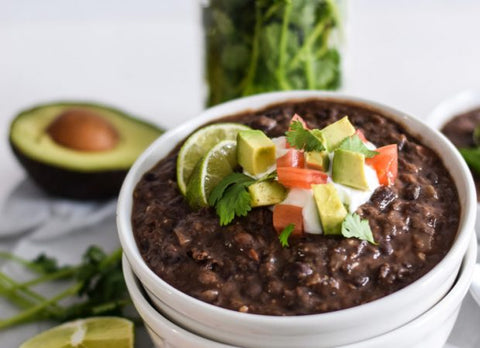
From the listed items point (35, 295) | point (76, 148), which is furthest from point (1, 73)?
point (35, 295)

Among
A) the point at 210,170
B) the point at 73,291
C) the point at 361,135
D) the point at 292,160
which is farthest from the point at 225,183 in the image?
the point at 73,291

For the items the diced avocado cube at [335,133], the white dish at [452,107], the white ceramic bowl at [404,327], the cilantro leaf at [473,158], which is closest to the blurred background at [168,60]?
the white dish at [452,107]

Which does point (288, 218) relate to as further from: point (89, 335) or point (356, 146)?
point (89, 335)

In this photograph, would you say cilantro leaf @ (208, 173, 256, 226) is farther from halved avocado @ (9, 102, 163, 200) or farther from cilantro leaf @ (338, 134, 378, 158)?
halved avocado @ (9, 102, 163, 200)

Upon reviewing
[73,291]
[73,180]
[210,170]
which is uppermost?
[210,170]

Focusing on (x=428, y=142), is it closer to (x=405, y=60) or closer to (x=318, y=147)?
(x=318, y=147)

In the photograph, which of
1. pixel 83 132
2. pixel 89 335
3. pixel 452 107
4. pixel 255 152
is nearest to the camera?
pixel 255 152
